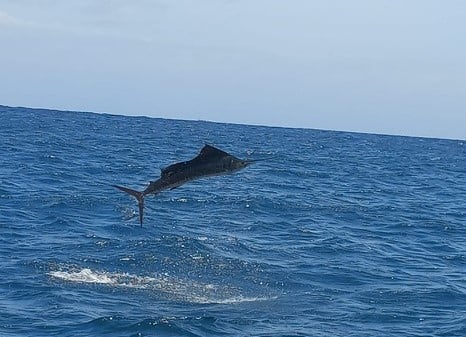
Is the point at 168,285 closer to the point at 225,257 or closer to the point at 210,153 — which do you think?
the point at 225,257

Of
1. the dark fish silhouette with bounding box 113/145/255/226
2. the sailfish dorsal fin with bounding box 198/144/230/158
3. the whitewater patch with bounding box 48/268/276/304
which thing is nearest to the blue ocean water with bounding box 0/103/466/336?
the whitewater patch with bounding box 48/268/276/304

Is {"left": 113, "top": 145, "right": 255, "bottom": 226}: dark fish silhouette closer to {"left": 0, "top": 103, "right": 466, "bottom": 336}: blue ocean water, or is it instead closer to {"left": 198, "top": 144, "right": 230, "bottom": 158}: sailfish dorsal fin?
{"left": 198, "top": 144, "right": 230, "bottom": 158}: sailfish dorsal fin

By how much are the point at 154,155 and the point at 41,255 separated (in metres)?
31.8

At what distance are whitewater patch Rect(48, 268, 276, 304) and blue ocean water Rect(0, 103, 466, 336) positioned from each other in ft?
0.15

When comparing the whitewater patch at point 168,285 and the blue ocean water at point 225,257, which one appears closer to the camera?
the blue ocean water at point 225,257

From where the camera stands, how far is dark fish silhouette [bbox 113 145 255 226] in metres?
8.44

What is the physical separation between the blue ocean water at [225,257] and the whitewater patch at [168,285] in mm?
45

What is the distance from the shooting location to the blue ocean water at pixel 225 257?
16.4 m

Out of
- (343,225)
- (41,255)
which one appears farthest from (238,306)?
(343,225)

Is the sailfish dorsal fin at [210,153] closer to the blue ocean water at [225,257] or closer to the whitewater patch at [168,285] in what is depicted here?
the blue ocean water at [225,257]

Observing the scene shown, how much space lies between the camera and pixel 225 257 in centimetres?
2230

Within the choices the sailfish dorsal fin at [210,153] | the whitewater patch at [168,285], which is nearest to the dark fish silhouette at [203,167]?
the sailfish dorsal fin at [210,153]

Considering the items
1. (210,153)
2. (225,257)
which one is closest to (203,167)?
(210,153)

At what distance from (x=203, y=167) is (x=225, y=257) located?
14.0 metres
